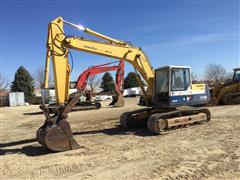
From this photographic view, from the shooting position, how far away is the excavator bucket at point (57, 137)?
30.1ft

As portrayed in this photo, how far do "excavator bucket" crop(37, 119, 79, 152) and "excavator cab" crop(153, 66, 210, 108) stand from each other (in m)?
4.05

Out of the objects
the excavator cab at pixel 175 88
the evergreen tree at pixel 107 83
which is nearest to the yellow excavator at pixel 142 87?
the excavator cab at pixel 175 88

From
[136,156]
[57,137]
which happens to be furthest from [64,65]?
[136,156]

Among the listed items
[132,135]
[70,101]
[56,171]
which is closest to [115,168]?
[56,171]

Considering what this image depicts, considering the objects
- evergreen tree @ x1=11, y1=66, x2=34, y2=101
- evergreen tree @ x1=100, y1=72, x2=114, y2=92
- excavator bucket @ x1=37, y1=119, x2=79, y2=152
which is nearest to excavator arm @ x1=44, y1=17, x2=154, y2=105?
excavator bucket @ x1=37, y1=119, x2=79, y2=152

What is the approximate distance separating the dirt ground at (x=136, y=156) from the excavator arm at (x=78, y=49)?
196cm

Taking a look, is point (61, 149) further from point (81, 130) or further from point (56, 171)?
point (81, 130)

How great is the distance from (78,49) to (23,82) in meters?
49.0

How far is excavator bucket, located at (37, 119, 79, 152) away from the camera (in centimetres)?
916

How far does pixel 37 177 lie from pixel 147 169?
2433 millimetres

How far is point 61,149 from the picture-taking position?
368 inches

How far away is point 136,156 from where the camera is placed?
8.27 metres

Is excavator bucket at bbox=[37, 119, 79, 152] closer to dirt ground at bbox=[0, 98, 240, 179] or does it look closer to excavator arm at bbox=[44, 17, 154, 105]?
dirt ground at bbox=[0, 98, 240, 179]

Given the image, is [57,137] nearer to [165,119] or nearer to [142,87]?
[165,119]
